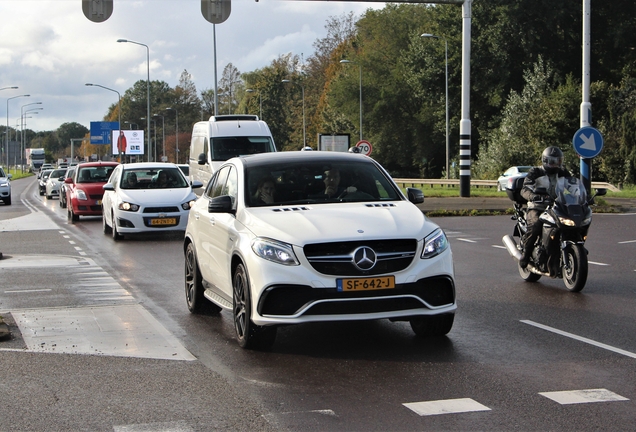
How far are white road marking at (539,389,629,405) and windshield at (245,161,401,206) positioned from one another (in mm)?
2977

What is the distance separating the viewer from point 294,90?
4818 inches

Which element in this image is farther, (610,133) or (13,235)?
(610,133)

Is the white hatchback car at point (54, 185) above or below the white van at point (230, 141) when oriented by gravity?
below

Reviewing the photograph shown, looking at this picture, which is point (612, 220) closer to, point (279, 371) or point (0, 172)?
point (279, 371)

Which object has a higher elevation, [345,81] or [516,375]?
[345,81]

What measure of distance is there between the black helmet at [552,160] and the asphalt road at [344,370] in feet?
4.70

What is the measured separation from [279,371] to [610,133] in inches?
1675

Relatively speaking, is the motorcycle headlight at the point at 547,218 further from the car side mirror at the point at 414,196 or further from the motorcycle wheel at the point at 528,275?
the car side mirror at the point at 414,196

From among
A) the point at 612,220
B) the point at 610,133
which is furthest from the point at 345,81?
the point at 612,220

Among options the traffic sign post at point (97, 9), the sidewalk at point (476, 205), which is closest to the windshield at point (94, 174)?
the traffic sign post at point (97, 9)

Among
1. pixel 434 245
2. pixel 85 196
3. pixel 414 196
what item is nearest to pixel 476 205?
pixel 85 196

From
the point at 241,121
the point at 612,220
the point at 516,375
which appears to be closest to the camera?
the point at 516,375

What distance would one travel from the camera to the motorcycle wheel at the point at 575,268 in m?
11.0

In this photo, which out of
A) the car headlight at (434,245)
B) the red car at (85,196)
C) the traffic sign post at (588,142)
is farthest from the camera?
the red car at (85,196)
